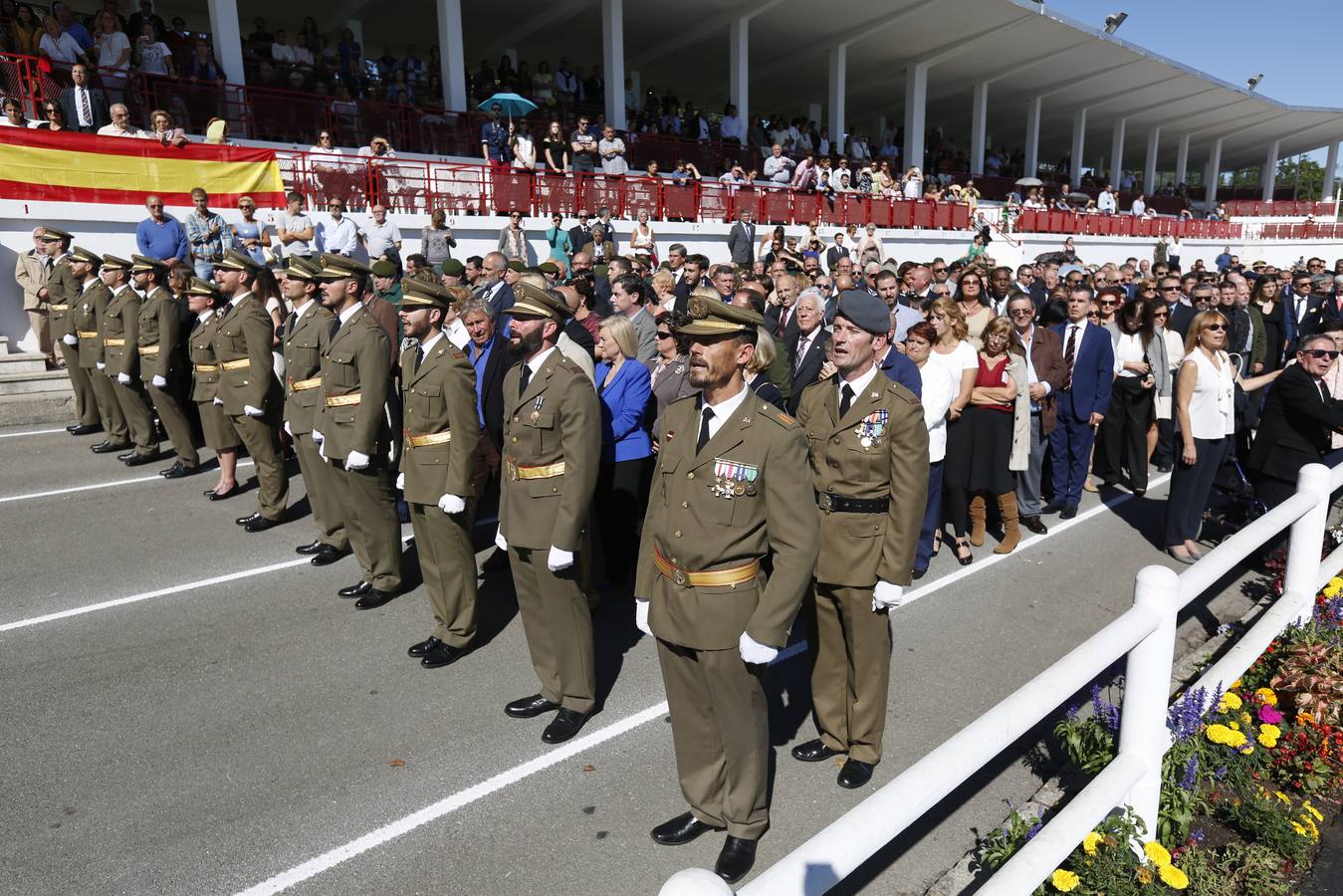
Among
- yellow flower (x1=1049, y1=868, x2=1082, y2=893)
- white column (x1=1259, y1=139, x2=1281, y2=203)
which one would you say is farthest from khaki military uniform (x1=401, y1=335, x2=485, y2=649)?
white column (x1=1259, y1=139, x2=1281, y2=203)

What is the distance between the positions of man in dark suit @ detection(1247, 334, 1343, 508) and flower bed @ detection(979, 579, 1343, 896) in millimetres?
2323

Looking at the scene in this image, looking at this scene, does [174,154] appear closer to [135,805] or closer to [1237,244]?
[135,805]

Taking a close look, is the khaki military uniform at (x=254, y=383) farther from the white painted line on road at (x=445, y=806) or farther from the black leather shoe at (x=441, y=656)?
the white painted line on road at (x=445, y=806)

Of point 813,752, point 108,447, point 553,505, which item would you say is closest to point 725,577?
point 553,505

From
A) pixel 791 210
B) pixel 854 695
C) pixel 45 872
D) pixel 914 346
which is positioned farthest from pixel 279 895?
pixel 791 210

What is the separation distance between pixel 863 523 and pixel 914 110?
3349 cm

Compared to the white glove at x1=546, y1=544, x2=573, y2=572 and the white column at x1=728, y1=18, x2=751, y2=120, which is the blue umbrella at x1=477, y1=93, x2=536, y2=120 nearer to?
the white column at x1=728, y1=18, x2=751, y2=120

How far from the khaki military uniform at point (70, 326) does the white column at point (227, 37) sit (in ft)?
27.8

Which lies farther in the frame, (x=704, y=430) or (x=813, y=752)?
(x=813, y=752)

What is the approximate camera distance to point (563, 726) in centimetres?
429

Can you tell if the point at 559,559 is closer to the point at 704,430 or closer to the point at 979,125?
the point at 704,430

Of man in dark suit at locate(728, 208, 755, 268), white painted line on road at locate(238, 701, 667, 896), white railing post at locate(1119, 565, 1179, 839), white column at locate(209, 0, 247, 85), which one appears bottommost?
white painted line on road at locate(238, 701, 667, 896)

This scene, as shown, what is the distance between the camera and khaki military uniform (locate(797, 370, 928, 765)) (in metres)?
3.78

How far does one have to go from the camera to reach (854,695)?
4012 mm
